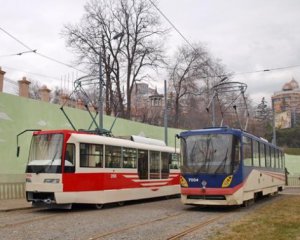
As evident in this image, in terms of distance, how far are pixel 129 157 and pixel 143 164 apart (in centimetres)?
151

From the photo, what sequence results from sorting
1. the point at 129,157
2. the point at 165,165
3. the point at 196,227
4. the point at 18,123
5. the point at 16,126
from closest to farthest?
the point at 196,227 < the point at 129,157 < the point at 16,126 < the point at 18,123 < the point at 165,165

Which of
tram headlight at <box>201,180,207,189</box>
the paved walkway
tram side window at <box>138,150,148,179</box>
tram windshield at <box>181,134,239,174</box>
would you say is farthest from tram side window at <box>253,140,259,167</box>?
the paved walkway

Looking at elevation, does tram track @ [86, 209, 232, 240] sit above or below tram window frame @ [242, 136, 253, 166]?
below

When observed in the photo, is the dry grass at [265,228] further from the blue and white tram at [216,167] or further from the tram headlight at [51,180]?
the tram headlight at [51,180]

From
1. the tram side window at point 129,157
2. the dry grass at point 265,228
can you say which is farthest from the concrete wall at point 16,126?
the dry grass at point 265,228

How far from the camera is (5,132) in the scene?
21547 mm

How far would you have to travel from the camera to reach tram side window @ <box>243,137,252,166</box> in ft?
57.0

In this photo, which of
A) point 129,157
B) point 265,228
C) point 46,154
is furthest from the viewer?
point 129,157

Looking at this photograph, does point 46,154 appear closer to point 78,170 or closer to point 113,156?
point 78,170

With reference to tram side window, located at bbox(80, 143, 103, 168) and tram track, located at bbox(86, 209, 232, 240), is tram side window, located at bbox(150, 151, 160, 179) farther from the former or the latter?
tram track, located at bbox(86, 209, 232, 240)

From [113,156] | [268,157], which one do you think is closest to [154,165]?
[113,156]

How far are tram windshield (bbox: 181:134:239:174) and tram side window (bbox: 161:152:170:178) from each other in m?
5.66

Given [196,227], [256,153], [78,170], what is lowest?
[196,227]

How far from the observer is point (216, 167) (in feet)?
54.6
